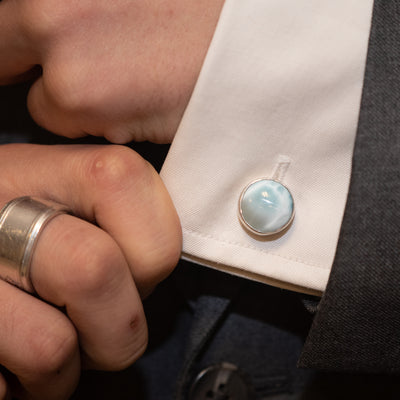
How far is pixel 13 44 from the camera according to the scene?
59cm

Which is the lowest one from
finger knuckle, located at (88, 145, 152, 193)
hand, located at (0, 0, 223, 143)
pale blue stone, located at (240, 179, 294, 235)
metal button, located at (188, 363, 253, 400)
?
metal button, located at (188, 363, 253, 400)

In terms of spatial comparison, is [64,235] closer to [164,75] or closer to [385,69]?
[164,75]

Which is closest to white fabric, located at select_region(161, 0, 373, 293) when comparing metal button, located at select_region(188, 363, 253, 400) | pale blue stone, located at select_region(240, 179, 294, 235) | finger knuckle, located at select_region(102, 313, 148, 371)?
pale blue stone, located at select_region(240, 179, 294, 235)

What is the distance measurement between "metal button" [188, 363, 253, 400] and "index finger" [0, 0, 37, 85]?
66 centimetres

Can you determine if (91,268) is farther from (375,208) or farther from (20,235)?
(375,208)

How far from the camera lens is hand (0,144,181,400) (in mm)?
489

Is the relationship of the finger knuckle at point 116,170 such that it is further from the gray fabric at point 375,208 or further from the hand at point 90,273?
the gray fabric at point 375,208

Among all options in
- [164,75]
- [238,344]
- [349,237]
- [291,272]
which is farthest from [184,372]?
[164,75]

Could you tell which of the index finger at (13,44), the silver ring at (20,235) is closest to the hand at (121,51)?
the index finger at (13,44)

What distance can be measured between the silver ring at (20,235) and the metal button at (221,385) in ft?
1.29

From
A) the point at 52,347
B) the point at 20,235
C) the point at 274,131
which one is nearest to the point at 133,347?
the point at 52,347

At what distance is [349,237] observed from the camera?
47 centimetres

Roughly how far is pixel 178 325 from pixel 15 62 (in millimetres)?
620

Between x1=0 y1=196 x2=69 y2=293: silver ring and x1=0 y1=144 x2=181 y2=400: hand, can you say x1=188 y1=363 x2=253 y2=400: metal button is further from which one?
x1=0 y1=196 x2=69 y2=293: silver ring
